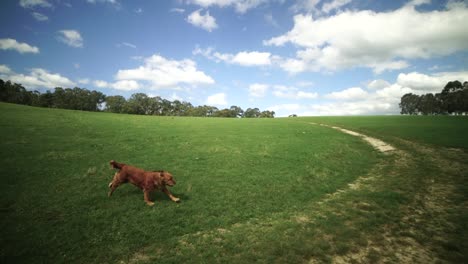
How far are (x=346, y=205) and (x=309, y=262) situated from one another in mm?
5440

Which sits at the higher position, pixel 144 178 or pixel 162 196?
pixel 144 178

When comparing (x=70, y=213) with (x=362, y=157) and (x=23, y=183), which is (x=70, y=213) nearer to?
(x=23, y=183)

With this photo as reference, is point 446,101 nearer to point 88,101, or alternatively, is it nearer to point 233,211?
point 233,211

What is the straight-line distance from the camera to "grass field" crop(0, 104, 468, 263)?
7.32 metres

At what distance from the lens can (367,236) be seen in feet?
27.4

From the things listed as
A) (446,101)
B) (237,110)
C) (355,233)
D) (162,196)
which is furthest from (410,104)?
(162,196)

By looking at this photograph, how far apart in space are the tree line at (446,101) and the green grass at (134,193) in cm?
12253

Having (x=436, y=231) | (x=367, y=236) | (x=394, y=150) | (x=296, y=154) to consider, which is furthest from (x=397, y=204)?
(x=394, y=150)

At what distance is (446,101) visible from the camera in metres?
112

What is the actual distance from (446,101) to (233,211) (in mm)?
148653

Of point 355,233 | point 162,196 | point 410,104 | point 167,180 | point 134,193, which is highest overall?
point 410,104

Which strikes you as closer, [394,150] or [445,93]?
[394,150]

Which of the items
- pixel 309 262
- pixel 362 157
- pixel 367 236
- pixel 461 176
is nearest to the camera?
pixel 309 262

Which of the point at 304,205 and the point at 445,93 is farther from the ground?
the point at 445,93
